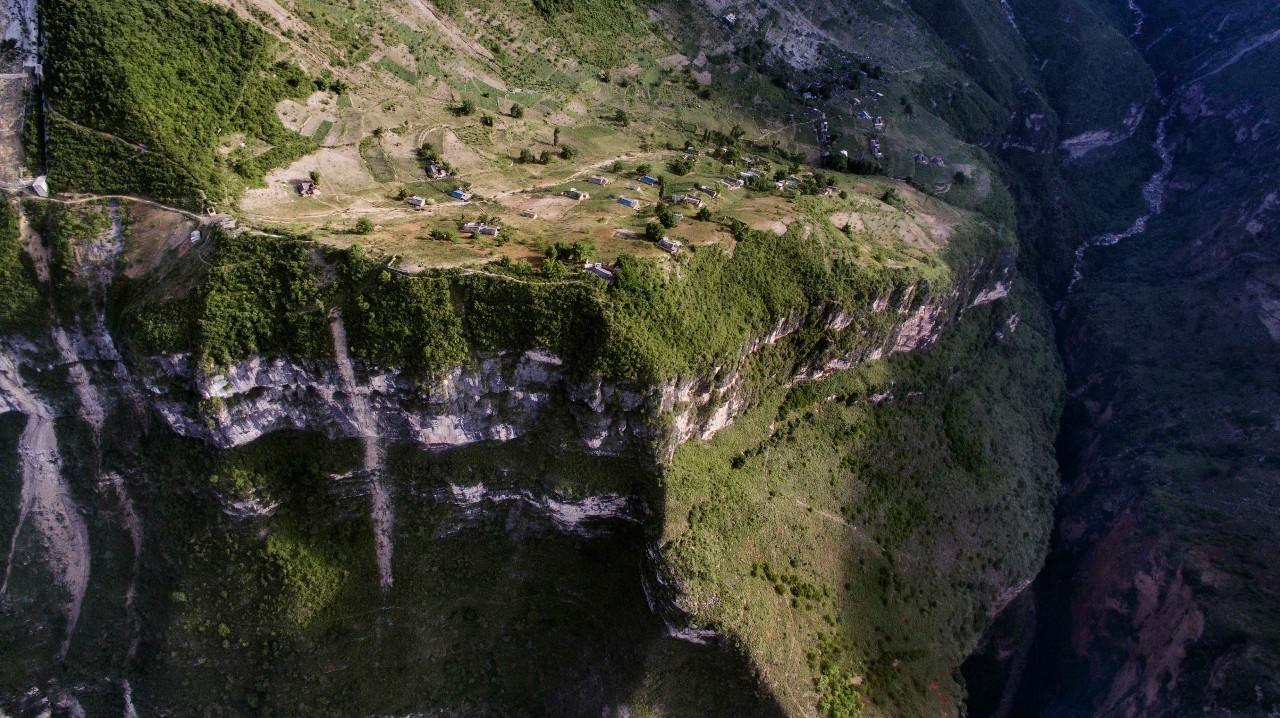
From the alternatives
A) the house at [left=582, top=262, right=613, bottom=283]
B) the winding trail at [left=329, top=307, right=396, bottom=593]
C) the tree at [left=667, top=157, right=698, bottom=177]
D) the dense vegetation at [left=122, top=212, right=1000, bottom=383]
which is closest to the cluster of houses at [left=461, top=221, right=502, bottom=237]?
the dense vegetation at [left=122, top=212, right=1000, bottom=383]

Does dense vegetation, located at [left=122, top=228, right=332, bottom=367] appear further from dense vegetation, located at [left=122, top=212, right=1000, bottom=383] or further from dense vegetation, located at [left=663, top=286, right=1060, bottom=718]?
dense vegetation, located at [left=663, top=286, right=1060, bottom=718]

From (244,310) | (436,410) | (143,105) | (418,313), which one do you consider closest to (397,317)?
(418,313)

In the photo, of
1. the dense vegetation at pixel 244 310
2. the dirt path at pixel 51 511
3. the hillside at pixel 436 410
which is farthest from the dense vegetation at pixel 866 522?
the dirt path at pixel 51 511

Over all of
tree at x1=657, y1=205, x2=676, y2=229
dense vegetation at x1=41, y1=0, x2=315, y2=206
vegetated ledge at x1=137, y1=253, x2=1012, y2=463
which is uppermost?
dense vegetation at x1=41, y1=0, x2=315, y2=206

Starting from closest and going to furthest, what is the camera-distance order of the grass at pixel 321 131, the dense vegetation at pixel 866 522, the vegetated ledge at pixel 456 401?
1. the vegetated ledge at pixel 456 401
2. the dense vegetation at pixel 866 522
3. the grass at pixel 321 131

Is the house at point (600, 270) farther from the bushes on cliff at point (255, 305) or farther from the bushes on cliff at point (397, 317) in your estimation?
the bushes on cliff at point (255, 305)

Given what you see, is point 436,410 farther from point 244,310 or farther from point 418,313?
point 244,310

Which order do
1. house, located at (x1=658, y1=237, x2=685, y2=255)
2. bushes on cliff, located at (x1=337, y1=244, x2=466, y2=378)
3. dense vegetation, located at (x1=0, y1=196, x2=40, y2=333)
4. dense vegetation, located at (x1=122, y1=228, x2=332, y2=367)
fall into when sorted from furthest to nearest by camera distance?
1. house, located at (x1=658, y1=237, x2=685, y2=255)
2. dense vegetation, located at (x1=0, y1=196, x2=40, y2=333)
3. bushes on cliff, located at (x1=337, y1=244, x2=466, y2=378)
4. dense vegetation, located at (x1=122, y1=228, x2=332, y2=367)
